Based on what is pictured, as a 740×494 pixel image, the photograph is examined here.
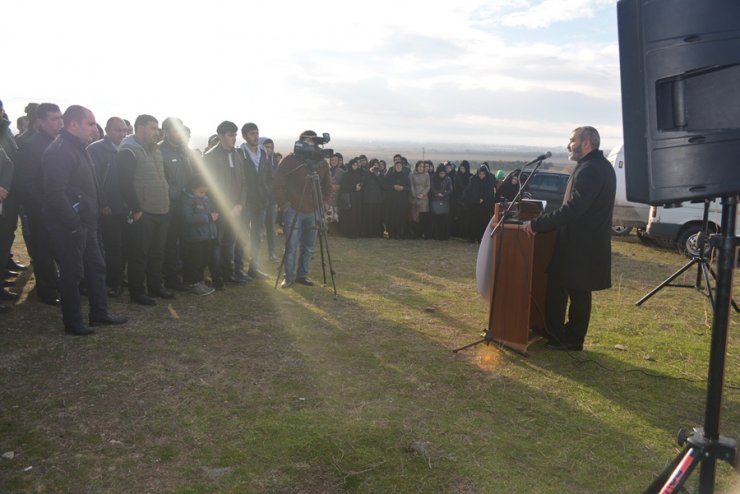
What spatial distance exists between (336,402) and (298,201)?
3.72 meters

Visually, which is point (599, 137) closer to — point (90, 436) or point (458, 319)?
point (458, 319)

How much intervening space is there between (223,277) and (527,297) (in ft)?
14.0

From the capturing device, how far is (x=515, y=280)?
202 inches

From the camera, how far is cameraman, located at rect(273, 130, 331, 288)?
7164 mm

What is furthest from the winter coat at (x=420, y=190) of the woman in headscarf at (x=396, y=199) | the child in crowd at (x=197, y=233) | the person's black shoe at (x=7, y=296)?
the person's black shoe at (x=7, y=296)

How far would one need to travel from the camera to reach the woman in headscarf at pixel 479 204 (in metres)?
13.0

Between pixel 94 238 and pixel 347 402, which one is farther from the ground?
pixel 94 238

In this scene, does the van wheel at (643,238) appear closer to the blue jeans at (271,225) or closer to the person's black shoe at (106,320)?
the blue jeans at (271,225)

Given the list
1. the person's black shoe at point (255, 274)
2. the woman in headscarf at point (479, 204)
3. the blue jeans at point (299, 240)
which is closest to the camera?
the blue jeans at point (299, 240)

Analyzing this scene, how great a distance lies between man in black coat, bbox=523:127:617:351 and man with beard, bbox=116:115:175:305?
3.98m

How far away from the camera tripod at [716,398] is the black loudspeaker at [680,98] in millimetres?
162

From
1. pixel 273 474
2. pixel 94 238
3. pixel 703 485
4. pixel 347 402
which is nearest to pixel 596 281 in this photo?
pixel 347 402

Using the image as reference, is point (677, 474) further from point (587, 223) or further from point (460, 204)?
point (460, 204)

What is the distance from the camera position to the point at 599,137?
5051mm
